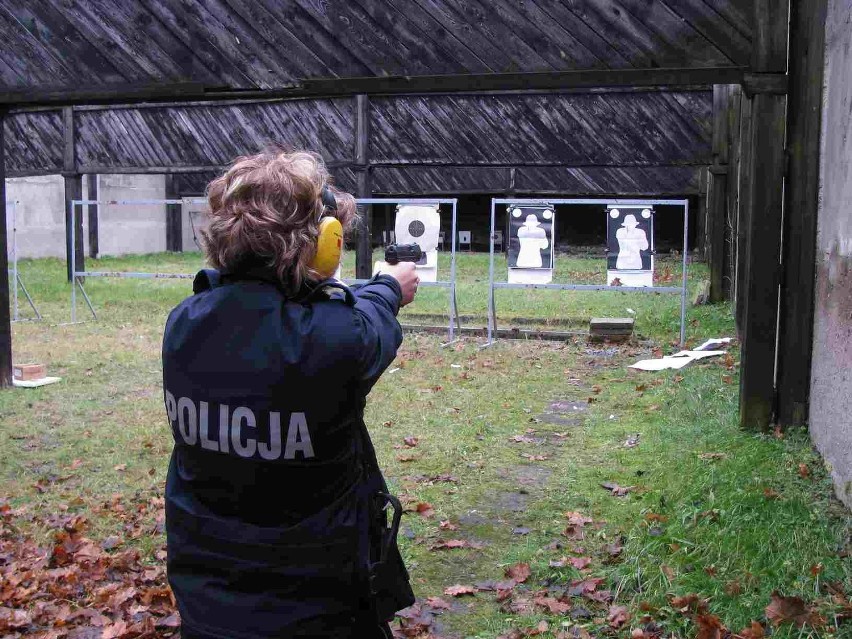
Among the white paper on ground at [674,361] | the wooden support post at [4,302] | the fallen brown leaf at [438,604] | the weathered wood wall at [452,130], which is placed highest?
the weathered wood wall at [452,130]

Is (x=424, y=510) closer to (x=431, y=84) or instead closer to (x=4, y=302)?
(x=431, y=84)

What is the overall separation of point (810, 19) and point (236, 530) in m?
5.59

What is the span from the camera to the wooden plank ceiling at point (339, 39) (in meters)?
6.06

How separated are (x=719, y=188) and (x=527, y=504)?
1224 cm

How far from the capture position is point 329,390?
6.19 ft

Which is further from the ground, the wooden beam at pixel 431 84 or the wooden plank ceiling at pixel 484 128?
the wooden plank ceiling at pixel 484 128

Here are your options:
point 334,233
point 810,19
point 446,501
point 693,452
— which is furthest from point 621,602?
point 810,19

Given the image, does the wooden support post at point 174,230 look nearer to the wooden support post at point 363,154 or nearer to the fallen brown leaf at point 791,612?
the wooden support post at point 363,154

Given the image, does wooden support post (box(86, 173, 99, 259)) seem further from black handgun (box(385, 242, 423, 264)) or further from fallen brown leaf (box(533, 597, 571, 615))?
black handgun (box(385, 242, 423, 264))

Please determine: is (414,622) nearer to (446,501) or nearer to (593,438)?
(446,501)

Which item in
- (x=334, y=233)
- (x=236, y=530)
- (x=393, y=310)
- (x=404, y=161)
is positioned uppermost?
(x=404, y=161)

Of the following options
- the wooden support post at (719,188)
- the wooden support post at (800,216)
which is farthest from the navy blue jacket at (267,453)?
the wooden support post at (719,188)

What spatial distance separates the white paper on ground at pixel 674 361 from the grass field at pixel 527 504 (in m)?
0.33

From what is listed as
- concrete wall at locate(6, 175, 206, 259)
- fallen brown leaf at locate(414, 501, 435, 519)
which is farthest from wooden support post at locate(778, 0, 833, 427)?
concrete wall at locate(6, 175, 206, 259)
